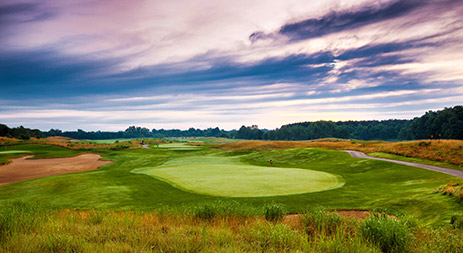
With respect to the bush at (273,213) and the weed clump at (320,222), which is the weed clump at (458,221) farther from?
the bush at (273,213)

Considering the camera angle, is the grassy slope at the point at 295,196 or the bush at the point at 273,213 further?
the grassy slope at the point at 295,196

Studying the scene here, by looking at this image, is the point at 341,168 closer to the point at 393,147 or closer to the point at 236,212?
the point at 393,147

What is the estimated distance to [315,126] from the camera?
16738cm

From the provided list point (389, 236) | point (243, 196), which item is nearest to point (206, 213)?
point (389, 236)

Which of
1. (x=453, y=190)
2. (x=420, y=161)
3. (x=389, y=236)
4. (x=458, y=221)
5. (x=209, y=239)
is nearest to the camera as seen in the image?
(x=389, y=236)

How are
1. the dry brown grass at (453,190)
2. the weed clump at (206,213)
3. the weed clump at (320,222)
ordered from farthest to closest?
the dry brown grass at (453,190) → the weed clump at (206,213) → the weed clump at (320,222)

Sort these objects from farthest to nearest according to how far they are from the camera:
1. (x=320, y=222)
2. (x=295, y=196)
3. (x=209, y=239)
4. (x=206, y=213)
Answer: (x=295, y=196) < (x=206, y=213) < (x=320, y=222) < (x=209, y=239)

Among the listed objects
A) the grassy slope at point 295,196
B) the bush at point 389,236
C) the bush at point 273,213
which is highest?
the bush at point 389,236

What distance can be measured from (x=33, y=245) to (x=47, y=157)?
51.5 metres

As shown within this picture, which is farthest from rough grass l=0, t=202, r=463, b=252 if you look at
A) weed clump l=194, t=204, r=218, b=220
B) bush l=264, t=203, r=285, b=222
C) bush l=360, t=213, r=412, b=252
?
bush l=264, t=203, r=285, b=222

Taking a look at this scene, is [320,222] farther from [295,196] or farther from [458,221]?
[295,196]

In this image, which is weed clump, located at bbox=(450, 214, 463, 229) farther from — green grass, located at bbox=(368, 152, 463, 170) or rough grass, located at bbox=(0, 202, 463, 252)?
green grass, located at bbox=(368, 152, 463, 170)

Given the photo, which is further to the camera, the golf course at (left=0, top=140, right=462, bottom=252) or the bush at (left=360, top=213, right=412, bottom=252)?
the golf course at (left=0, top=140, right=462, bottom=252)

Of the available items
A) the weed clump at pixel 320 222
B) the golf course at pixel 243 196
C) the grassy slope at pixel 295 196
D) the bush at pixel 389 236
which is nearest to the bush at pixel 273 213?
the golf course at pixel 243 196
